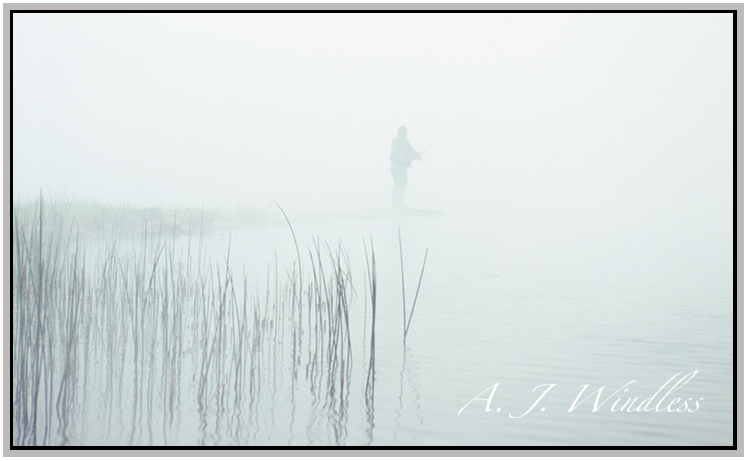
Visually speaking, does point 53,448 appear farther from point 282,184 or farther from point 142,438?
point 282,184

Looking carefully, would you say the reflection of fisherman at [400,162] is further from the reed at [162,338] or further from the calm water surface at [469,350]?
the reed at [162,338]

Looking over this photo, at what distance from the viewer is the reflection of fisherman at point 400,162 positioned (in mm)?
2150

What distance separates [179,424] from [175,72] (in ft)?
3.95

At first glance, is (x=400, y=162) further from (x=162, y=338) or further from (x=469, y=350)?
(x=162, y=338)

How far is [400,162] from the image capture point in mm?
2160

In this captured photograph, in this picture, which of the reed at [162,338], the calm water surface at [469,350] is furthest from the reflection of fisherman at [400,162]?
the reed at [162,338]

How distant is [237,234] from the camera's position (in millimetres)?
2141

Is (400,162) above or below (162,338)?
above

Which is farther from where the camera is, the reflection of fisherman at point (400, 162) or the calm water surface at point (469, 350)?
the reflection of fisherman at point (400, 162)

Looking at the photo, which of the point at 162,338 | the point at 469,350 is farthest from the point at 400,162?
the point at 162,338

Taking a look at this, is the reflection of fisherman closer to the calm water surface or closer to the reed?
the calm water surface

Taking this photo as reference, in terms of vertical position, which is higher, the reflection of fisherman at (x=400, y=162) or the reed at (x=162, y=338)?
the reflection of fisherman at (x=400, y=162)

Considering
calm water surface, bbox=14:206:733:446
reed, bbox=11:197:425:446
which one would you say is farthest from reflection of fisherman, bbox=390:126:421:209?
reed, bbox=11:197:425:446

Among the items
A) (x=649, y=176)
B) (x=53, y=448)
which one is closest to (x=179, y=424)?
(x=53, y=448)
